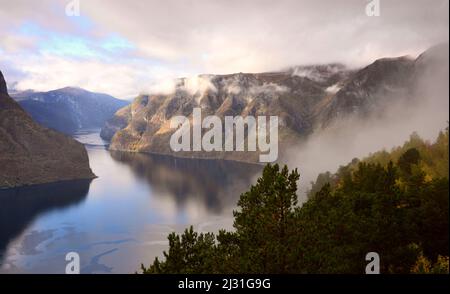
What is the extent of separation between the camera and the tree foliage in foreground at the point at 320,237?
2572 centimetres

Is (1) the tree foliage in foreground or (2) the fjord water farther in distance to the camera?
(2) the fjord water

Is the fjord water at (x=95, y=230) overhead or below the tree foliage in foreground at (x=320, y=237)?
below

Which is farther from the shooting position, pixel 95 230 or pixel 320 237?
pixel 95 230

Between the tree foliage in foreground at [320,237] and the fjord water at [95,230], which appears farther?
the fjord water at [95,230]

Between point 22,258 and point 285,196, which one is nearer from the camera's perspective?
point 285,196

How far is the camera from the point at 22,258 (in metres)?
112

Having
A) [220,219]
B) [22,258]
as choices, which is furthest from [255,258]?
[220,219]

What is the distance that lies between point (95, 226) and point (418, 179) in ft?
435

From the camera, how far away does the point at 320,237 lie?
2934 cm

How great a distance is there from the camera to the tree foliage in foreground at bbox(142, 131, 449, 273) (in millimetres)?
25719

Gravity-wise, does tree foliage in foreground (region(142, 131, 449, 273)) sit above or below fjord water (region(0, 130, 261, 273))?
above

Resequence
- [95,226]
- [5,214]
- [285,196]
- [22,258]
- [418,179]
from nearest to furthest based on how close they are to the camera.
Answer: [285,196] → [418,179] → [22,258] → [95,226] → [5,214]

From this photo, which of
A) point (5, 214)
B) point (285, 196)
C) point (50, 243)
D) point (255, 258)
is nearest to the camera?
point (255, 258)
